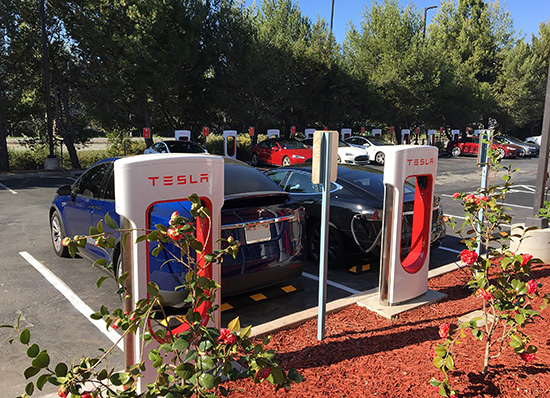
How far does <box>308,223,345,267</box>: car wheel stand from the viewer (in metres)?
6.38

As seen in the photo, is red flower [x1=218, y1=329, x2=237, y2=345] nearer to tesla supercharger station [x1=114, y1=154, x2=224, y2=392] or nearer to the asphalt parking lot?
tesla supercharger station [x1=114, y1=154, x2=224, y2=392]

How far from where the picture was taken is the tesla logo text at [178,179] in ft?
9.55

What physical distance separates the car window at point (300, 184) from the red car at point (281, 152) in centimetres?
1279

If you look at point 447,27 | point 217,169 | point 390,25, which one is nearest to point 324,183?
point 217,169

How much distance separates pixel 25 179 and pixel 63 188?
12.1 meters

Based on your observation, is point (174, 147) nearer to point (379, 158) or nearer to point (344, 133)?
point (379, 158)

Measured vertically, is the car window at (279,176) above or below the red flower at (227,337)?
above

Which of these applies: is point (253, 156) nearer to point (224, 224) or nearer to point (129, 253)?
point (224, 224)

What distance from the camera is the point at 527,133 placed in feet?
149

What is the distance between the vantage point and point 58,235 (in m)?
6.84

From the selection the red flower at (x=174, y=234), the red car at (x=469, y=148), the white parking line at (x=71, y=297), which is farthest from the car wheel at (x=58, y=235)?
the red car at (x=469, y=148)

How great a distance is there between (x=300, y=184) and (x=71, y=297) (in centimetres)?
361

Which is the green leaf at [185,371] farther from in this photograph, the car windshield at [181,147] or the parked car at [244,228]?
the car windshield at [181,147]

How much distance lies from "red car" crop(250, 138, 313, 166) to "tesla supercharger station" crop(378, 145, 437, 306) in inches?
595
